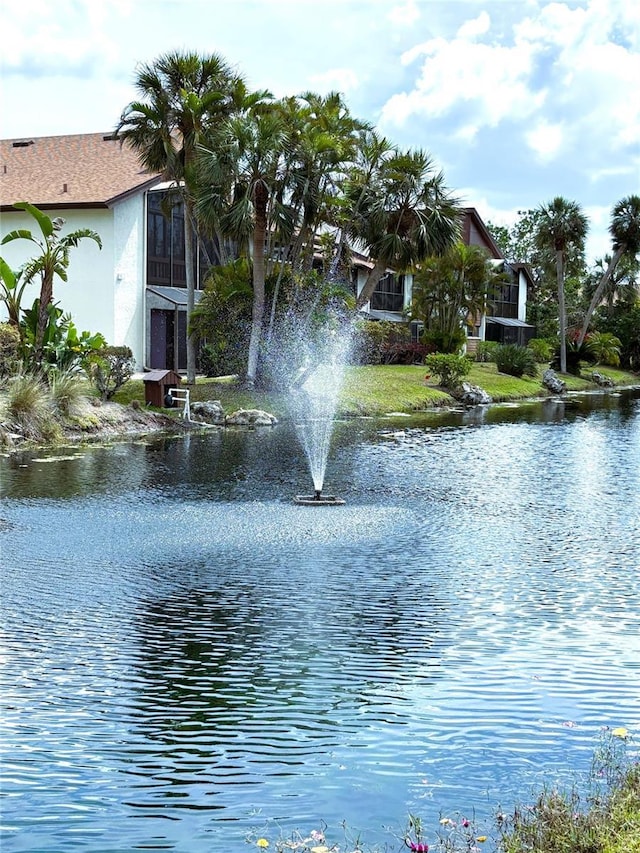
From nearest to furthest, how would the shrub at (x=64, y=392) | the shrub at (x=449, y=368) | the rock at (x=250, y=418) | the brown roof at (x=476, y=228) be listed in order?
the shrub at (x=64, y=392), the rock at (x=250, y=418), the shrub at (x=449, y=368), the brown roof at (x=476, y=228)

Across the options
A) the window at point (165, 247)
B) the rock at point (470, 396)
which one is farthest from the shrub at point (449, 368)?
the window at point (165, 247)

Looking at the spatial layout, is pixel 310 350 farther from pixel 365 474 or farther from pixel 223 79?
pixel 365 474

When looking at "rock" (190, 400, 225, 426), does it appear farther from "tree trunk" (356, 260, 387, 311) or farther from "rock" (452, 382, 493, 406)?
"rock" (452, 382, 493, 406)

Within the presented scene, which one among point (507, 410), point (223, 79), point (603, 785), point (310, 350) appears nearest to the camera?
point (603, 785)

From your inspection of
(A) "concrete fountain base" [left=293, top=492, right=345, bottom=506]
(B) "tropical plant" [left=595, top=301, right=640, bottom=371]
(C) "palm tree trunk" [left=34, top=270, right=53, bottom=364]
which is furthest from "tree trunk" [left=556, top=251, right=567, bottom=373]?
Answer: (A) "concrete fountain base" [left=293, top=492, right=345, bottom=506]

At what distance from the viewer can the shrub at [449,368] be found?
4044 centimetres

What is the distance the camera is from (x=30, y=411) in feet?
70.8

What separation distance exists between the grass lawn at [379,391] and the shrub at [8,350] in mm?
4856

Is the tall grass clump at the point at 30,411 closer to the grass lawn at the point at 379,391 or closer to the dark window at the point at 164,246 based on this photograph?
the grass lawn at the point at 379,391

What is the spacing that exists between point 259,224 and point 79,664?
26.7 meters

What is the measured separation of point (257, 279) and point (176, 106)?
598 cm

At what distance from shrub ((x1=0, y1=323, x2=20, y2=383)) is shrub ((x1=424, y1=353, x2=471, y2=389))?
20.2m

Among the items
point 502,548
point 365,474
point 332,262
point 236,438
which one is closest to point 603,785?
point 502,548

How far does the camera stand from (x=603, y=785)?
538 centimetres
